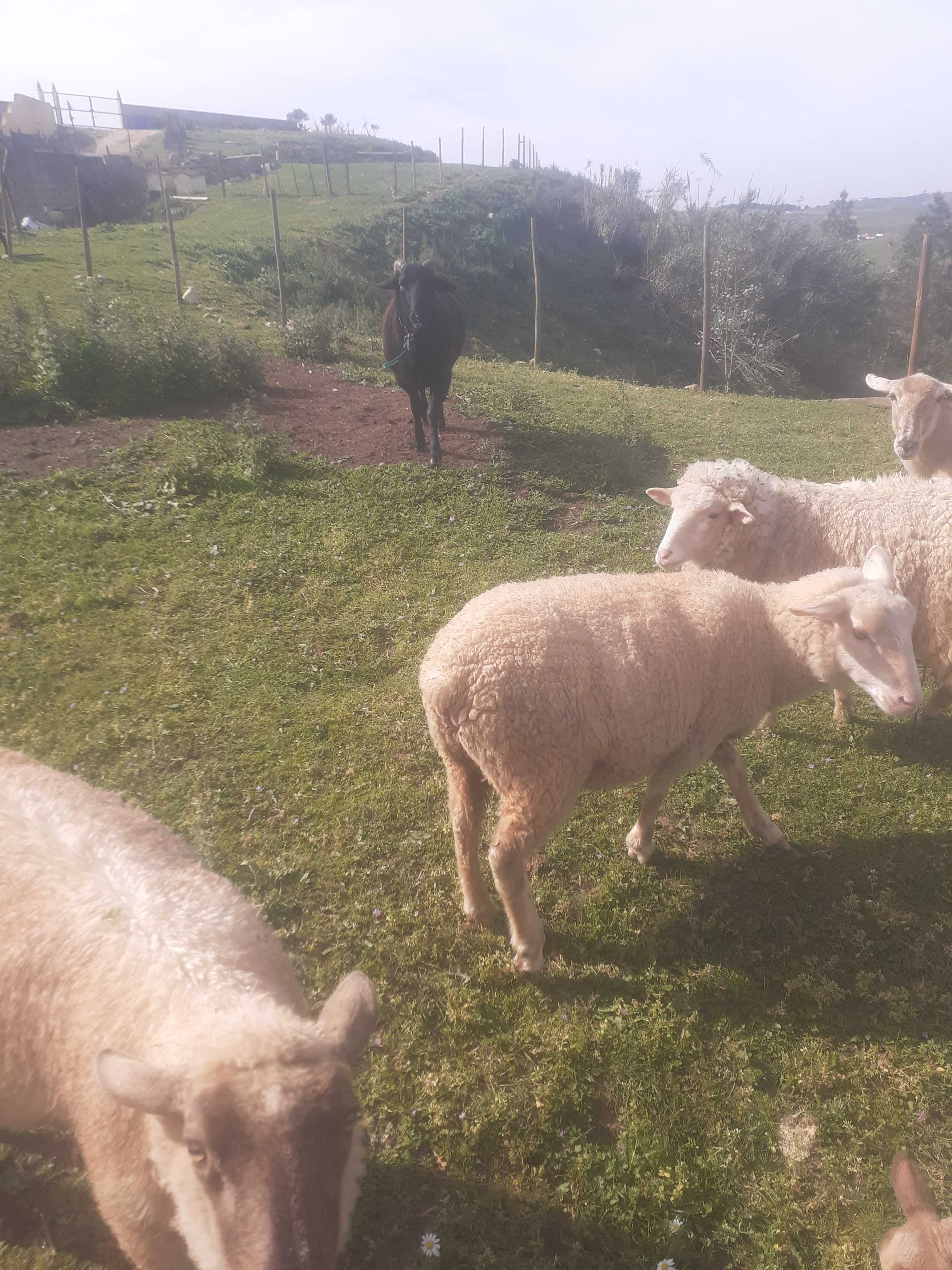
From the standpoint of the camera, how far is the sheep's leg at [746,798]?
3.95 metres

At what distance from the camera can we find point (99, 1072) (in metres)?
1.68

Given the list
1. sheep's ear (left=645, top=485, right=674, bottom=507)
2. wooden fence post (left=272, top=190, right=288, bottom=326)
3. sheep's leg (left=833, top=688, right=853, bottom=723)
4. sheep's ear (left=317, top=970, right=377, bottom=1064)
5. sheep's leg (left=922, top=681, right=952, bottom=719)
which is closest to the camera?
sheep's ear (left=317, top=970, right=377, bottom=1064)

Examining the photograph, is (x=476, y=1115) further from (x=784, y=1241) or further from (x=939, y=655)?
(x=939, y=655)

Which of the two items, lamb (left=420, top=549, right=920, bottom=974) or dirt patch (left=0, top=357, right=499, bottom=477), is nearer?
lamb (left=420, top=549, right=920, bottom=974)

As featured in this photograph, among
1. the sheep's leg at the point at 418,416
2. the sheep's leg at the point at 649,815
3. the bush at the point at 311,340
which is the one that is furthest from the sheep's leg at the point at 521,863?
the bush at the point at 311,340

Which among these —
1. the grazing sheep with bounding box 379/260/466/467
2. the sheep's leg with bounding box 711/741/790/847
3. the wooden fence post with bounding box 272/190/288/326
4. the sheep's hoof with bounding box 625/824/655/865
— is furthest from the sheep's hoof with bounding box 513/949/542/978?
the wooden fence post with bounding box 272/190/288/326

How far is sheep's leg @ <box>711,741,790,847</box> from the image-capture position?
395 centimetres

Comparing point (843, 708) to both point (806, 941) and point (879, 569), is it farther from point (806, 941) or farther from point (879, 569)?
point (806, 941)

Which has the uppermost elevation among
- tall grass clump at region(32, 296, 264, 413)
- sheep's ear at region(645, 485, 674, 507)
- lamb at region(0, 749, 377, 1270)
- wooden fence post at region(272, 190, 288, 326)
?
wooden fence post at region(272, 190, 288, 326)

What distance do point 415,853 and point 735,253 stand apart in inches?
1264

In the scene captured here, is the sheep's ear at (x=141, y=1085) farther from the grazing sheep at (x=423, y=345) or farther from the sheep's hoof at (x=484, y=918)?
the grazing sheep at (x=423, y=345)

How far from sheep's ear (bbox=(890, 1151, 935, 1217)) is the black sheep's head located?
9.17 meters

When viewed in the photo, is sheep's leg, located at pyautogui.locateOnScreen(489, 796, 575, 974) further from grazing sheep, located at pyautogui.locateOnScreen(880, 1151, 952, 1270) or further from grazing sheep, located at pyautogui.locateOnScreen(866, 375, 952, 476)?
A: grazing sheep, located at pyautogui.locateOnScreen(866, 375, 952, 476)

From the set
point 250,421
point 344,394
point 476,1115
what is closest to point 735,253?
point 344,394
